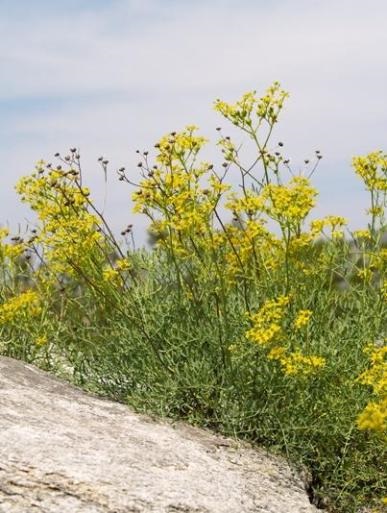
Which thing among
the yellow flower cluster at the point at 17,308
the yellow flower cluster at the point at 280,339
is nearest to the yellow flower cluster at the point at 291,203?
the yellow flower cluster at the point at 280,339

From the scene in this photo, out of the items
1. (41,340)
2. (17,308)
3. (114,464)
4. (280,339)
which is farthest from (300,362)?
(17,308)

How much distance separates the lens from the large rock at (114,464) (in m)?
4.10

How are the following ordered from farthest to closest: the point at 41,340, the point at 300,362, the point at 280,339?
the point at 41,340, the point at 280,339, the point at 300,362

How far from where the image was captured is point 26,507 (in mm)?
4039

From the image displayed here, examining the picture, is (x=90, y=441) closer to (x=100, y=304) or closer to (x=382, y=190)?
(x=100, y=304)

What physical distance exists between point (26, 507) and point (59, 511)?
0.14m

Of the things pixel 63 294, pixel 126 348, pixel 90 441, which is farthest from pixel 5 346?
pixel 90 441

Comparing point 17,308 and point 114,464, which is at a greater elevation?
point 17,308

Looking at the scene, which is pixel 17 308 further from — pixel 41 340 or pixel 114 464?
pixel 114 464

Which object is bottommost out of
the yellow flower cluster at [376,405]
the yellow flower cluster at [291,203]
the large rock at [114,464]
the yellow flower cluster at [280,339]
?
the large rock at [114,464]

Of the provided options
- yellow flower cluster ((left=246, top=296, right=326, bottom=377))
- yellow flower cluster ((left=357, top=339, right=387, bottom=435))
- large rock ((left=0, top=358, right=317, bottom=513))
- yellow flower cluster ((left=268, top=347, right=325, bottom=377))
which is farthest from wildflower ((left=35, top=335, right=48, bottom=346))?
yellow flower cluster ((left=357, top=339, right=387, bottom=435))

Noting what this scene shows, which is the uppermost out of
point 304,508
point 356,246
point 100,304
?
point 356,246

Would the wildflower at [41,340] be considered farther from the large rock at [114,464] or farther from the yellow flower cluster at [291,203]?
the yellow flower cluster at [291,203]

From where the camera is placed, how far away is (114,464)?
4.32 m
